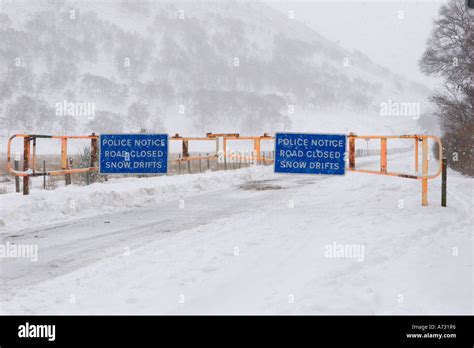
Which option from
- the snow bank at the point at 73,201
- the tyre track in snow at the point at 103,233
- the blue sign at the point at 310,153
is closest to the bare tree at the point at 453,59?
the blue sign at the point at 310,153

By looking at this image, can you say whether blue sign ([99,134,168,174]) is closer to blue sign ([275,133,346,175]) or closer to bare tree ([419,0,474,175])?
blue sign ([275,133,346,175])

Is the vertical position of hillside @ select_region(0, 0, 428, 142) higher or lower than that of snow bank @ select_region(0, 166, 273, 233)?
higher

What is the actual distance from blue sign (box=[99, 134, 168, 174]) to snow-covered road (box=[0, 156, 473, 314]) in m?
1.69

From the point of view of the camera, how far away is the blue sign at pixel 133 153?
12.9 metres

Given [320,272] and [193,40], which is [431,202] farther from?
[193,40]

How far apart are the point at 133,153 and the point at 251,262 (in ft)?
24.2

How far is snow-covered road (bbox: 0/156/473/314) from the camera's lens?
4910 millimetres

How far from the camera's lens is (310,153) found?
41.0 ft

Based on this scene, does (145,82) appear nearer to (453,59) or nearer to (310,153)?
(453,59)

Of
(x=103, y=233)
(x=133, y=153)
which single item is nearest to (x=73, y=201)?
(x=133, y=153)

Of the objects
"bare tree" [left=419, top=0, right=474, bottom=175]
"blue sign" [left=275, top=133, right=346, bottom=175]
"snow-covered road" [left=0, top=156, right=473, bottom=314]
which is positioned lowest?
"snow-covered road" [left=0, top=156, right=473, bottom=314]

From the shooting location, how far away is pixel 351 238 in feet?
25.6

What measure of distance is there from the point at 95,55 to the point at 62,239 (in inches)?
6497

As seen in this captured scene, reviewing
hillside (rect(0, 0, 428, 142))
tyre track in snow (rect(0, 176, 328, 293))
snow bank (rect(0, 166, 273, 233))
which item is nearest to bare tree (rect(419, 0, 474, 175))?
snow bank (rect(0, 166, 273, 233))
